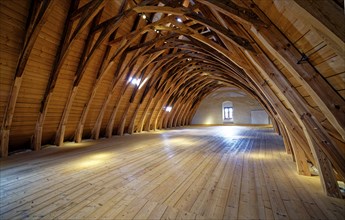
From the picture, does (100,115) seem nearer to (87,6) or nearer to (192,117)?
(87,6)

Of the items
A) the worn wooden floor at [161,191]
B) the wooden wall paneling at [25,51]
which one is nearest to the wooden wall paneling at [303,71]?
the worn wooden floor at [161,191]

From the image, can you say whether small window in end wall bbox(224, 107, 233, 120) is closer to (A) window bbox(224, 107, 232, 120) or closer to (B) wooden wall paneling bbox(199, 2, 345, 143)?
(A) window bbox(224, 107, 232, 120)

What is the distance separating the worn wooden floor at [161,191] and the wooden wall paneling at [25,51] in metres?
1.09

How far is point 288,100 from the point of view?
2.89 meters

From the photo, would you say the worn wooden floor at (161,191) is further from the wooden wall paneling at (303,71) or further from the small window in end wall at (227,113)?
the small window in end wall at (227,113)

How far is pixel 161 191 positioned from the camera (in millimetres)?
2863

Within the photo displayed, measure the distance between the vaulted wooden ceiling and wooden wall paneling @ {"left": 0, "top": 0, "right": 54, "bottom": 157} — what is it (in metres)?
0.02

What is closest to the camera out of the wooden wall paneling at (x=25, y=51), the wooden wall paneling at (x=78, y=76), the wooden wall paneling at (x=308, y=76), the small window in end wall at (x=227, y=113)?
the wooden wall paneling at (x=308, y=76)

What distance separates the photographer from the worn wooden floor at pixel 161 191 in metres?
2.21

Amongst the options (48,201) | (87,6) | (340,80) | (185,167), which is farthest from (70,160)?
(340,80)

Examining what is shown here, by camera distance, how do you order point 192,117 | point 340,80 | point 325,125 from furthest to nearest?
1. point 192,117
2. point 325,125
3. point 340,80

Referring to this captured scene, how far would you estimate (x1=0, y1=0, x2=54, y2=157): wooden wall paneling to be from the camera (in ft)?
14.1

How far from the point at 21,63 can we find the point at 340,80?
6.92 m

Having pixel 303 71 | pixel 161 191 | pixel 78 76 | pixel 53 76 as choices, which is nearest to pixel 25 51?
pixel 53 76
